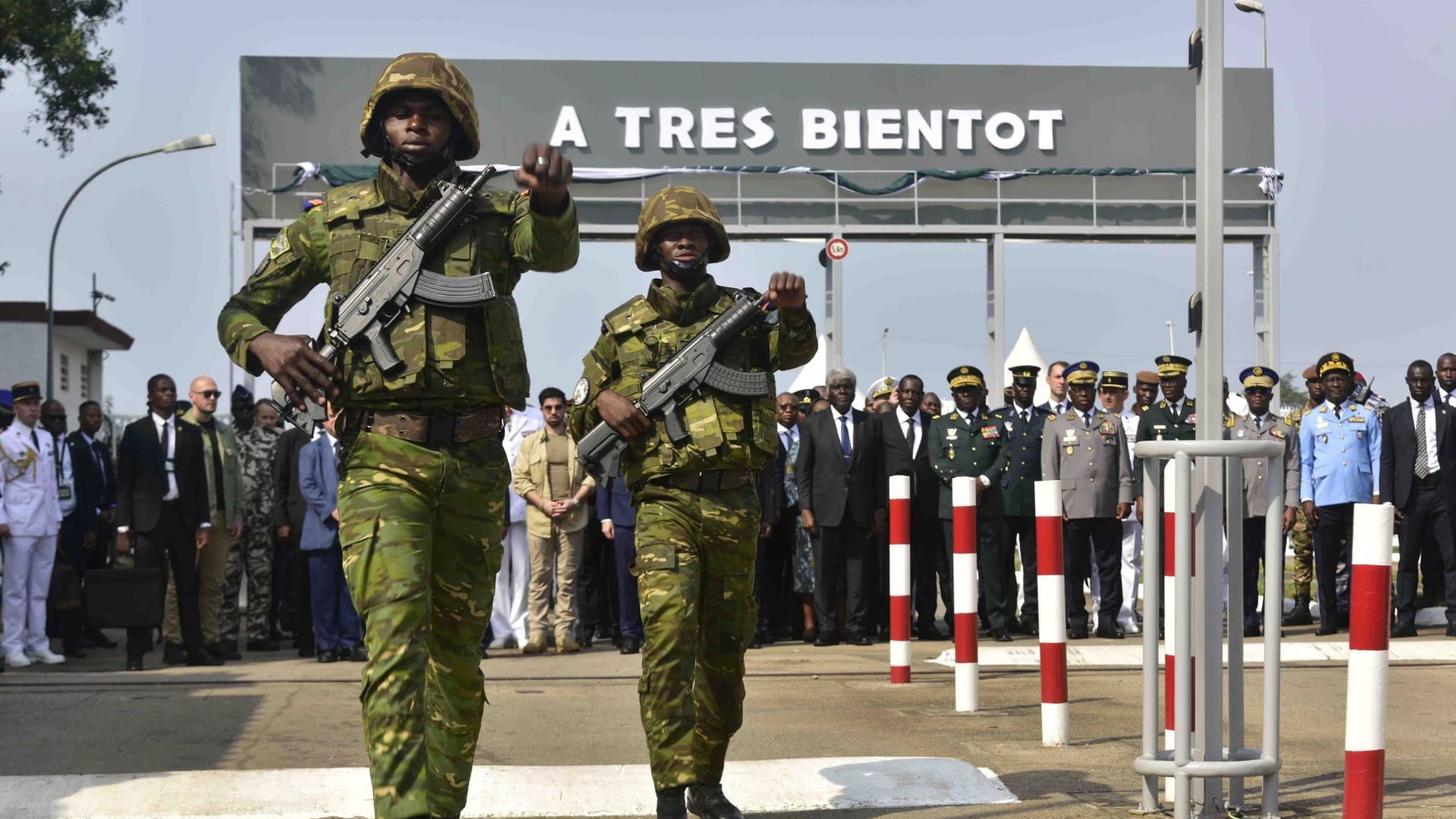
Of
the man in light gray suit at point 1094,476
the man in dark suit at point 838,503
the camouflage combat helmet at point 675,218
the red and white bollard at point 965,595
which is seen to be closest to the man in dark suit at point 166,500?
the man in dark suit at point 838,503

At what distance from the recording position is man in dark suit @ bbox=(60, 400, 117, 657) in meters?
14.6

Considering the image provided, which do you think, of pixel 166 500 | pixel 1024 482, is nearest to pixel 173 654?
pixel 166 500

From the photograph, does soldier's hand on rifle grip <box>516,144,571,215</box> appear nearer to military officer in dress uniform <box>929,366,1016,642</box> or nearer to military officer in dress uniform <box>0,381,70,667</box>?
military officer in dress uniform <box>0,381,70,667</box>

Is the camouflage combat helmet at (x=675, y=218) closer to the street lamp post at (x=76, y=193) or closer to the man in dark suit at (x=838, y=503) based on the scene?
the man in dark suit at (x=838, y=503)

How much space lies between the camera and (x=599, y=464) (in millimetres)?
6590

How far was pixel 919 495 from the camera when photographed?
1515cm

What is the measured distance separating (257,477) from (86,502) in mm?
1430

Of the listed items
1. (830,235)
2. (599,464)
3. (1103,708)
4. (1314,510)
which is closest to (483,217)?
(599,464)

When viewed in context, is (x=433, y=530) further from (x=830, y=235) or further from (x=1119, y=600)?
(x=830, y=235)

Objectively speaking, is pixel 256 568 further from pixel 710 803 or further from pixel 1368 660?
pixel 1368 660

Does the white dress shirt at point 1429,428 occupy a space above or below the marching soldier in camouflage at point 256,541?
above

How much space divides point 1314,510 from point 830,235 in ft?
40.0

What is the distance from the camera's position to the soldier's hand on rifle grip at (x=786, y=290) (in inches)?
245

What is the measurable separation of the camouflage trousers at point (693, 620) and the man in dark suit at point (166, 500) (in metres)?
7.33
